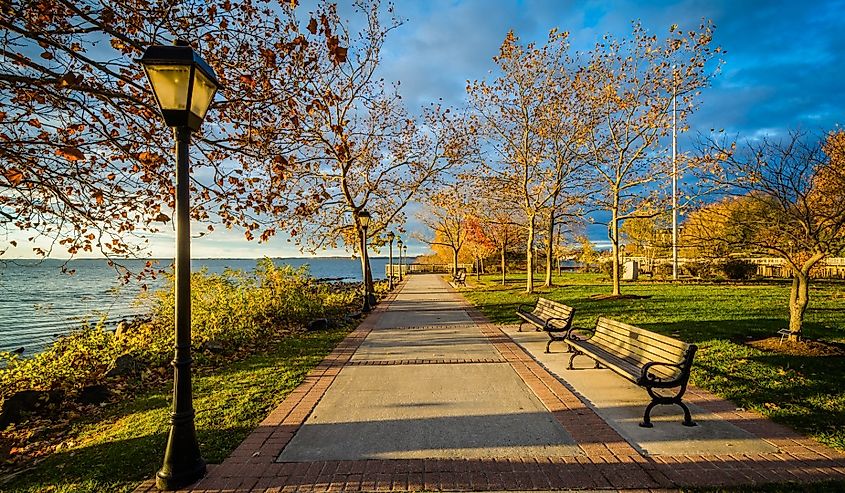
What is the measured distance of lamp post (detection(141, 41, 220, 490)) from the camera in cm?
358

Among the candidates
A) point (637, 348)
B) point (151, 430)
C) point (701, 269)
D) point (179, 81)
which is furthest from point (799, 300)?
point (701, 269)

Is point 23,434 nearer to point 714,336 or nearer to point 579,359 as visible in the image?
point 579,359

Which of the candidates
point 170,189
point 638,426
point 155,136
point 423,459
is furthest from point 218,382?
point 638,426

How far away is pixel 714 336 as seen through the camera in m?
8.81

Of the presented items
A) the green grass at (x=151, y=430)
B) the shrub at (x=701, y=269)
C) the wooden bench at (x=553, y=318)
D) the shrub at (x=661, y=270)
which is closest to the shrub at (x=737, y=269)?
the shrub at (x=701, y=269)

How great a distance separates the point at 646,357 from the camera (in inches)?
221

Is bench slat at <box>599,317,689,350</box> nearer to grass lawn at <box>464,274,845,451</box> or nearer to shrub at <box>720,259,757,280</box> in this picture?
grass lawn at <box>464,274,845,451</box>

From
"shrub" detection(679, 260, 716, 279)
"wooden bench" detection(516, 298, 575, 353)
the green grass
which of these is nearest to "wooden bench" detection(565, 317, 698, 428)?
"wooden bench" detection(516, 298, 575, 353)

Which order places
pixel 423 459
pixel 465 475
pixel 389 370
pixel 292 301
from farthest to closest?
Answer: pixel 292 301
pixel 389 370
pixel 423 459
pixel 465 475

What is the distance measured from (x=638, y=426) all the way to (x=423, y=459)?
2.25m

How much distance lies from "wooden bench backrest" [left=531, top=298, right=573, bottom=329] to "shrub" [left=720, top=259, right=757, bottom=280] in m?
19.0

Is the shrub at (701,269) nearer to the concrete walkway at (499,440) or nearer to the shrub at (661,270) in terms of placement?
the shrub at (661,270)

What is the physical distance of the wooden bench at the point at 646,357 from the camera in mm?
4734

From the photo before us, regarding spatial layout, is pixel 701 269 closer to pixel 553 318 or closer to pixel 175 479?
pixel 553 318
